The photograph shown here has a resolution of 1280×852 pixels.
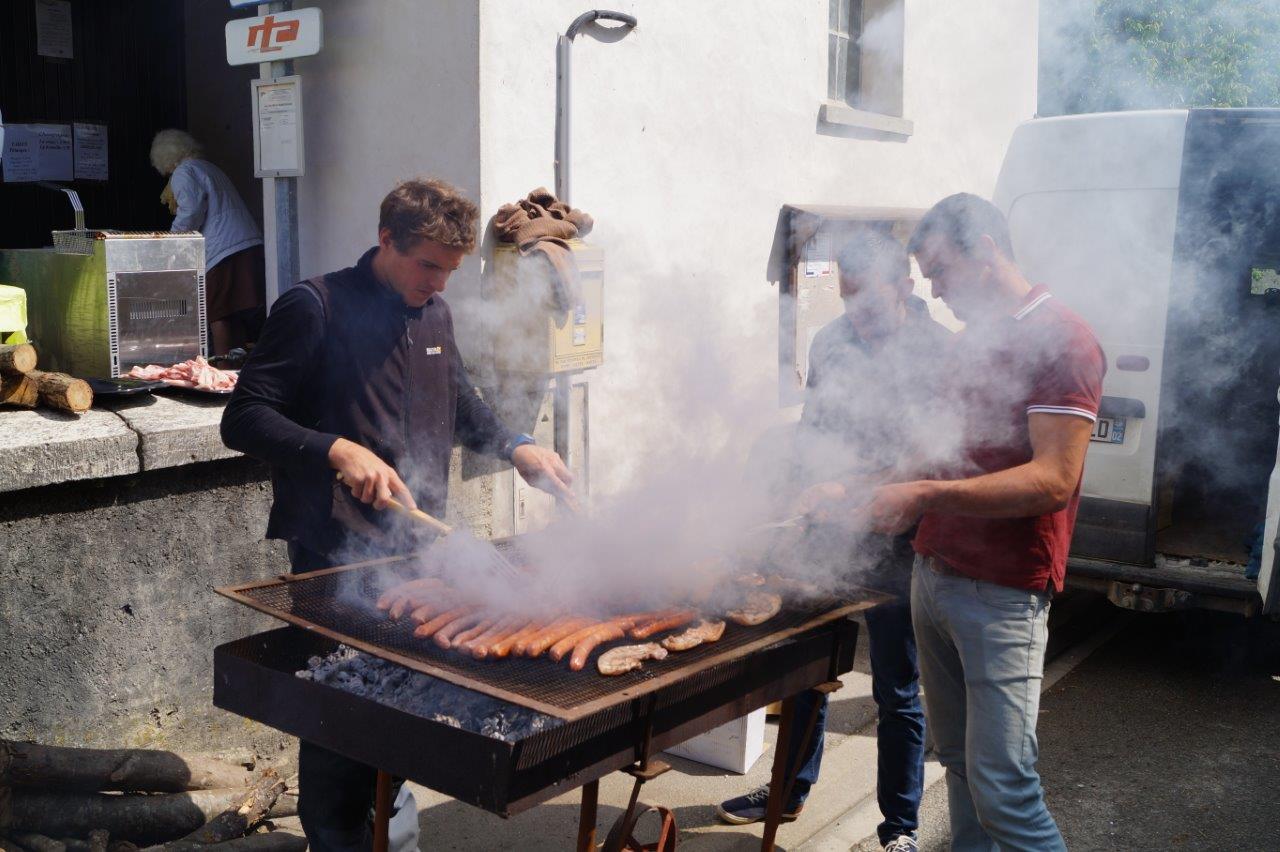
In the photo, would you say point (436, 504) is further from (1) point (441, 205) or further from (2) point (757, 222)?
(2) point (757, 222)

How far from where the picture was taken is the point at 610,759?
2.70m

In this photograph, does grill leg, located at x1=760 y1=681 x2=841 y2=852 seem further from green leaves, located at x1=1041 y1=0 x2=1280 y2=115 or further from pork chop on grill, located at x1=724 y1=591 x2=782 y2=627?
green leaves, located at x1=1041 y1=0 x2=1280 y2=115

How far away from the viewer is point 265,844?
12.6 feet

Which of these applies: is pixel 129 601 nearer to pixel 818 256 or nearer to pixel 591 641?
pixel 591 641

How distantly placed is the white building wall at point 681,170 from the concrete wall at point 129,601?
6.33ft

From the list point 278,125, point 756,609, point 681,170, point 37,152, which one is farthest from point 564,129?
point 37,152

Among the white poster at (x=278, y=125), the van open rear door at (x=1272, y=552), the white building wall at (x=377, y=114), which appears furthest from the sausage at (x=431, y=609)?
the van open rear door at (x=1272, y=552)

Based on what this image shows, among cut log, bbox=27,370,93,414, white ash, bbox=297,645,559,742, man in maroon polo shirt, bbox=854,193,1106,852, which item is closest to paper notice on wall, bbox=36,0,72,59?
cut log, bbox=27,370,93,414

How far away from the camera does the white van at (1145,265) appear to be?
18.7 feet

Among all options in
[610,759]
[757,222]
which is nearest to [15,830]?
[610,759]

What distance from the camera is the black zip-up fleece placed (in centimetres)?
315

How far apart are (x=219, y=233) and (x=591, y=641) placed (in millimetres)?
4613

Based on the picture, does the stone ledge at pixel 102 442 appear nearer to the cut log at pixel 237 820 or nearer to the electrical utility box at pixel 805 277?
the cut log at pixel 237 820

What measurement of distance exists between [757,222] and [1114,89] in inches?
89.6
